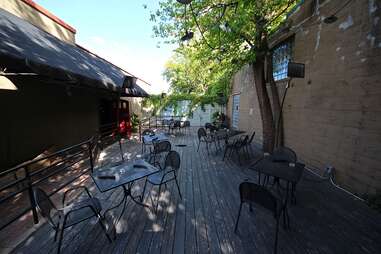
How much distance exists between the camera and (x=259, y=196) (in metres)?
1.88

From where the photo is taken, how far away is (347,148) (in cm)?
320

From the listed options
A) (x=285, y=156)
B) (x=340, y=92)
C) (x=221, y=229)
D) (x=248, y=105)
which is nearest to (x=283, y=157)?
(x=285, y=156)

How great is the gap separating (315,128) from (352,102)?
1.04 meters

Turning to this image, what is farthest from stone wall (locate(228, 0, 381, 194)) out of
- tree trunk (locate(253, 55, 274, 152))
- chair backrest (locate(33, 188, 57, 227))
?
chair backrest (locate(33, 188, 57, 227))

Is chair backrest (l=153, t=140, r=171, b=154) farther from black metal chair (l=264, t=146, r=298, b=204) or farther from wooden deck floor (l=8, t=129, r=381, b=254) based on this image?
black metal chair (l=264, t=146, r=298, b=204)

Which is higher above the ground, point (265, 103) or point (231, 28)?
point (231, 28)

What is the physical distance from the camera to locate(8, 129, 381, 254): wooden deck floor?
76.1 inches

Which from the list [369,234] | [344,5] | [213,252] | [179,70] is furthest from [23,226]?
[179,70]

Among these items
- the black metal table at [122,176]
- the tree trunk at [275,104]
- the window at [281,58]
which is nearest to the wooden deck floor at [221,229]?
the black metal table at [122,176]

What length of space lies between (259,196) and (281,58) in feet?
17.1

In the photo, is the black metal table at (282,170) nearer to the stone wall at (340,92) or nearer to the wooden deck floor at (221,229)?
the wooden deck floor at (221,229)

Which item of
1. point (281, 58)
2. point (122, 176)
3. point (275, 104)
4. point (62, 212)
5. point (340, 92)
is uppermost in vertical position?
point (281, 58)

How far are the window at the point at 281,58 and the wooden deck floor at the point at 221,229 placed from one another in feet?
11.9

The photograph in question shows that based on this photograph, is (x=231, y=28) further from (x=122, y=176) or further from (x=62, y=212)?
(x=62, y=212)
